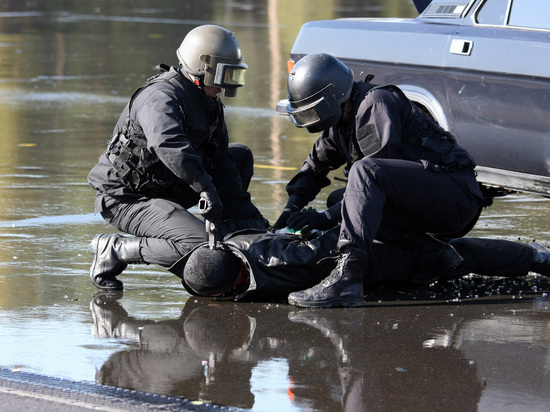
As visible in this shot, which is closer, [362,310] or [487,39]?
[362,310]

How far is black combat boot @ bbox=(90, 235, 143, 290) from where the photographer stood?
5547mm

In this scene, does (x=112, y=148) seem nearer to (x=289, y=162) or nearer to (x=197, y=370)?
(x=197, y=370)

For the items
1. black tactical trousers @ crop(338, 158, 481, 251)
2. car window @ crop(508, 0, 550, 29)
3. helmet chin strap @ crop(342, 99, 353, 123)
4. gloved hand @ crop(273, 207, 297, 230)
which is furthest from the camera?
car window @ crop(508, 0, 550, 29)

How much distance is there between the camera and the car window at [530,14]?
642cm

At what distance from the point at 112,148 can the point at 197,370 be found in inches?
74.6

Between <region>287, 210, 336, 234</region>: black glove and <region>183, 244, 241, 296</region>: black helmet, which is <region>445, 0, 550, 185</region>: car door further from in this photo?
<region>183, 244, 241, 296</region>: black helmet

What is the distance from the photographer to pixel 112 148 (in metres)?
5.82

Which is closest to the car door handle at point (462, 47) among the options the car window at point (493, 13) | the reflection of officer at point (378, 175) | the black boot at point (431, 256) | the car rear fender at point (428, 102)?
the car window at point (493, 13)

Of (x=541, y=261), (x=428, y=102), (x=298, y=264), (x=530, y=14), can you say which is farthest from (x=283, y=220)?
(x=530, y=14)

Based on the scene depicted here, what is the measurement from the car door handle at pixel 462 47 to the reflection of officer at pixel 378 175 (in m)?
1.28

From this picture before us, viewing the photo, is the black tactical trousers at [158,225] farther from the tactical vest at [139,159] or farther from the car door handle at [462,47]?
the car door handle at [462,47]

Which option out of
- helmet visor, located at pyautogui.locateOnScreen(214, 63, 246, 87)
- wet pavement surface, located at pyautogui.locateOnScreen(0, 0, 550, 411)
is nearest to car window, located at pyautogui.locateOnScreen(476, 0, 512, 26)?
wet pavement surface, located at pyautogui.locateOnScreen(0, 0, 550, 411)

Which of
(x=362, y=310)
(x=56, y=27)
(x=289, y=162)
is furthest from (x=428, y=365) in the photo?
(x=56, y=27)

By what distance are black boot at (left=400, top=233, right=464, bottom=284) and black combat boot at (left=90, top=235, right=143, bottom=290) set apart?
143 cm
